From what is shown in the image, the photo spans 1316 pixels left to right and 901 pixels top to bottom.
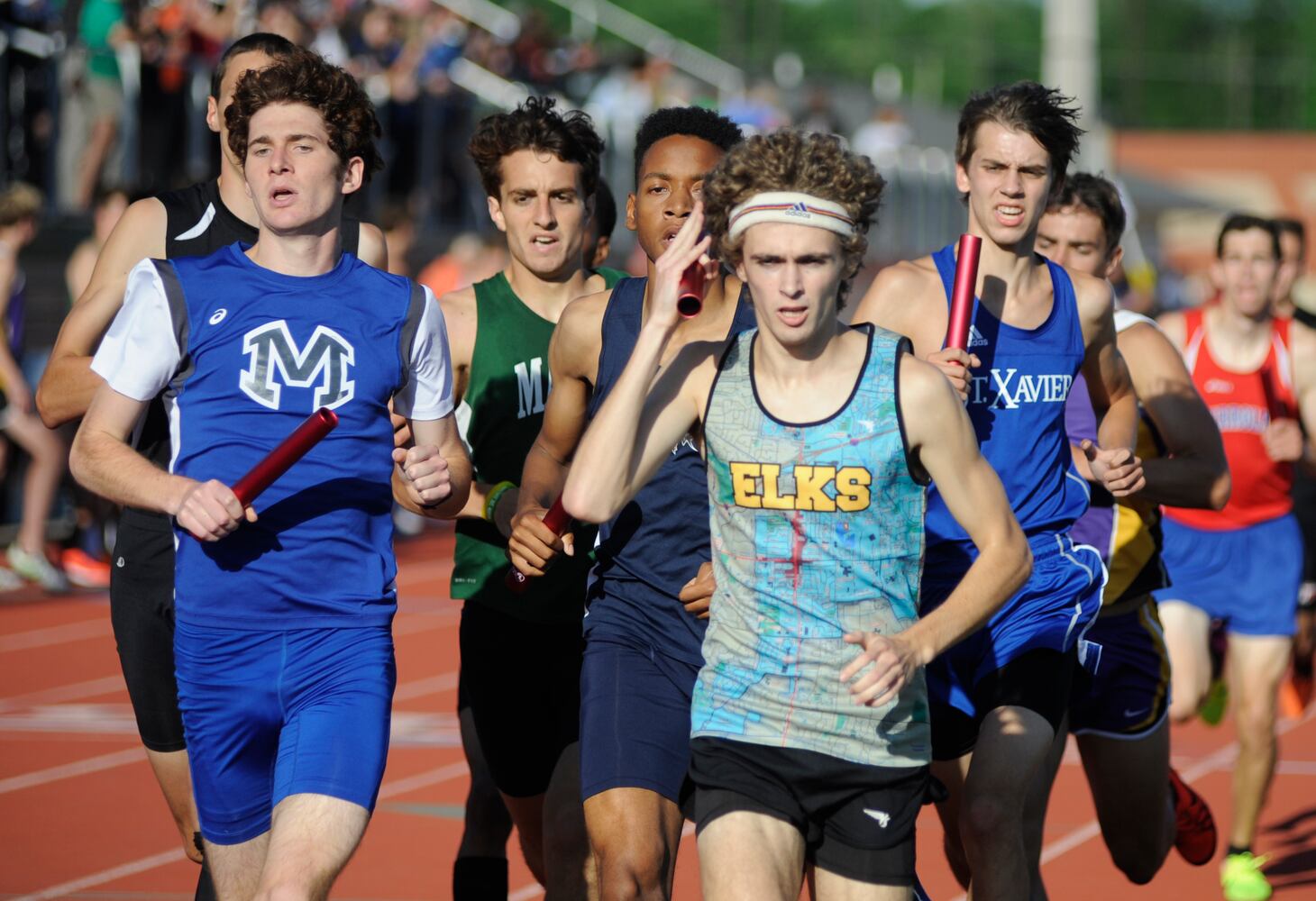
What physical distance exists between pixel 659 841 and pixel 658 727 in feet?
0.98

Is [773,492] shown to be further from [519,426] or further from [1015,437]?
[519,426]

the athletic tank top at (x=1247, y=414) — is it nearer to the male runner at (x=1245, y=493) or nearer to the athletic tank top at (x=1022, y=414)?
the male runner at (x=1245, y=493)

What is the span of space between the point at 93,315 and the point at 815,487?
6.92ft

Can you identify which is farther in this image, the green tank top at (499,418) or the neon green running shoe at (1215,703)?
the neon green running shoe at (1215,703)

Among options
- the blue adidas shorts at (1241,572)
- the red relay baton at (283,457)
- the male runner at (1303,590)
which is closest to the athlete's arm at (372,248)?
the red relay baton at (283,457)

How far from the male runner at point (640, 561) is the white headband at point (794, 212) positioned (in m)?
0.68

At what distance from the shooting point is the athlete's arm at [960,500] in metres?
4.14

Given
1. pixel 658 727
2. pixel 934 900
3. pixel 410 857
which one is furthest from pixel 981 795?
pixel 410 857

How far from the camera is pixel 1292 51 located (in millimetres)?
71250

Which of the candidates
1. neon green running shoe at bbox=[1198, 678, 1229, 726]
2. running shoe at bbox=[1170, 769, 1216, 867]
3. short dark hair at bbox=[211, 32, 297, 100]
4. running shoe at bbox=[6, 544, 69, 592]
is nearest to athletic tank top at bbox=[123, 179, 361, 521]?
short dark hair at bbox=[211, 32, 297, 100]

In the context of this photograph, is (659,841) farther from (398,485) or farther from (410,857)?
(410,857)

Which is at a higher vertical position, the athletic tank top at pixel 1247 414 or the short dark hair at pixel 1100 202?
the short dark hair at pixel 1100 202

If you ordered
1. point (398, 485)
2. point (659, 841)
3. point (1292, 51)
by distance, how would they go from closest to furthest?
point (659, 841) < point (398, 485) < point (1292, 51)

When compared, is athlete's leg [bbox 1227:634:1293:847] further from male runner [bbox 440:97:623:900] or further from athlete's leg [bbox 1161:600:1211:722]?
male runner [bbox 440:97:623:900]
